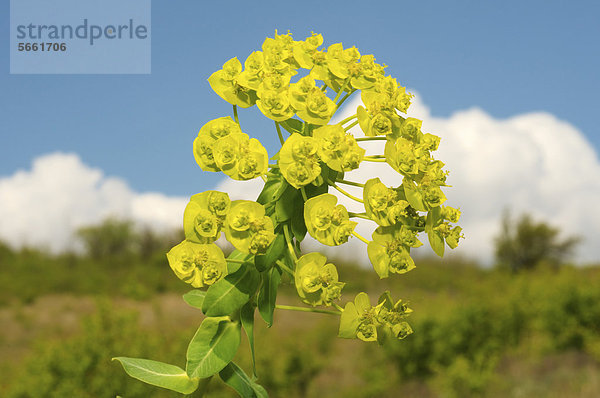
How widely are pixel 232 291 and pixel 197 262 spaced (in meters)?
0.17

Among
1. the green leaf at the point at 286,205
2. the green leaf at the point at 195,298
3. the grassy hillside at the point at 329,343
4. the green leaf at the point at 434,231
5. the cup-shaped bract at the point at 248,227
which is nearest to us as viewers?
the cup-shaped bract at the point at 248,227

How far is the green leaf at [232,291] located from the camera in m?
1.66

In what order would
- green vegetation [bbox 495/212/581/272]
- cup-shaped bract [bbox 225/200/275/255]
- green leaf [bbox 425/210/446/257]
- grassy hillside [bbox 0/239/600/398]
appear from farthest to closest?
green vegetation [bbox 495/212/581/272] < grassy hillside [bbox 0/239/600/398] < green leaf [bbox 425/210/446/257] < cup-shaped bract [bbox 225/200/275/255]

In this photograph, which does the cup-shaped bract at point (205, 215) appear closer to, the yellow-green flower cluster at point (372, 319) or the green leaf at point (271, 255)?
the green leaf at point (271, 255)

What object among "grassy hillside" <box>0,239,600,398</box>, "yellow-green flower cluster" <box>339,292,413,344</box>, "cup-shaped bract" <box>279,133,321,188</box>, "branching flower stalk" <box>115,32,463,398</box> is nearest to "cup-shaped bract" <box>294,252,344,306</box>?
"branching flower stalk" <box>115,32,463,398</box>

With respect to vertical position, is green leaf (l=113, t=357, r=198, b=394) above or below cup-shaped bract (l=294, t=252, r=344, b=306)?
below

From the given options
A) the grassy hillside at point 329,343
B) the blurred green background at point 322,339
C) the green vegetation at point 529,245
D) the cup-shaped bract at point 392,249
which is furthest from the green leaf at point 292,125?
the green vegetation at point 529,245

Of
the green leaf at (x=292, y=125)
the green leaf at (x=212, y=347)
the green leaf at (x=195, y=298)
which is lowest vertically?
the green leaf at (x=212, y=347)

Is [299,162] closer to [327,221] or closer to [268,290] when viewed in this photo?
[327,221]

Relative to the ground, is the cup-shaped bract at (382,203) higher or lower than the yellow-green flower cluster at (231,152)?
lower

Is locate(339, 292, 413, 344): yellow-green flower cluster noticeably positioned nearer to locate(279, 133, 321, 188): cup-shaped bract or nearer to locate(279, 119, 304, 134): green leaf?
locate(279, 133, 321, 188): cup-shaped bract

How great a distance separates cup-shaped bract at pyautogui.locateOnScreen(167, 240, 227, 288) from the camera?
156 cm

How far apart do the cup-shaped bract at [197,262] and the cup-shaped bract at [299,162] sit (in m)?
0.29

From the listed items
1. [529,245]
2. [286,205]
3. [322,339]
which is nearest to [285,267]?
[286,205]
